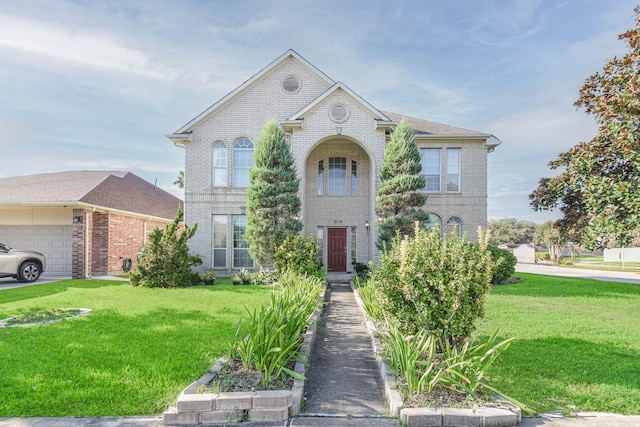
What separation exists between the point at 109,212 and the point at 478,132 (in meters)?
17.1

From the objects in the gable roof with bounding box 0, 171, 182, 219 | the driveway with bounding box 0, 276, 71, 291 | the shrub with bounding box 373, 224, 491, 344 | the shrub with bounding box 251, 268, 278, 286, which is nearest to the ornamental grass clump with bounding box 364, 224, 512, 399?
the shrub with bounding box 373, 224, 491, 344

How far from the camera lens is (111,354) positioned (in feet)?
16.7

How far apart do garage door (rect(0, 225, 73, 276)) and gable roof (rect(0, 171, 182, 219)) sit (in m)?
1.63

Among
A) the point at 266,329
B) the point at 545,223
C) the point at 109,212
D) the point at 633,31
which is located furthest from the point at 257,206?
the point at 545,223

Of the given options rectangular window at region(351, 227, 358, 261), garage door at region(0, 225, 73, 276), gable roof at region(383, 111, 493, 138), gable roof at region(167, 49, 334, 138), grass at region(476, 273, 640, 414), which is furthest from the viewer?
rectangular window at region(351, 227, 358, 261)

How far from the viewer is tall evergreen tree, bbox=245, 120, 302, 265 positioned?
1383 cm

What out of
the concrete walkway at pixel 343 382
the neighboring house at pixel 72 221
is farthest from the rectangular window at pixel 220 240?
the concrete walkway at pixel 343 382

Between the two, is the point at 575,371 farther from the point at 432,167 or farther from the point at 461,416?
the point at 432,167

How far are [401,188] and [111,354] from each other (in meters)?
11.2

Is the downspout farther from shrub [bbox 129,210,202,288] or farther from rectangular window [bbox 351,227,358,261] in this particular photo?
rectangular window [bbox 351,227,358,261]

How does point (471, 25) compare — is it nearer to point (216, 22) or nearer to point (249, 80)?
point (216, 22)

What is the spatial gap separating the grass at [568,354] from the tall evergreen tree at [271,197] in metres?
7.77

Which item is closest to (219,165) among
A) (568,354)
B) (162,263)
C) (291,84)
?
(291,84)

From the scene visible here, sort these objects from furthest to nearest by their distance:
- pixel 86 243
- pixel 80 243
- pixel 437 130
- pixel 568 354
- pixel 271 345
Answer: pixel 437 130 < pixel 86 243 < pixel 80 243 < pixel 568 354 < pixel 271 345
